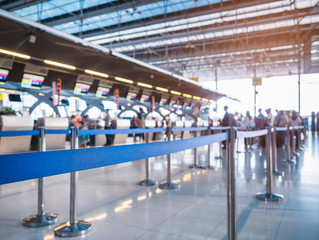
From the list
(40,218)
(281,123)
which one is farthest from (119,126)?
(40,218)

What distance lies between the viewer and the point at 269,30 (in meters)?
13.6

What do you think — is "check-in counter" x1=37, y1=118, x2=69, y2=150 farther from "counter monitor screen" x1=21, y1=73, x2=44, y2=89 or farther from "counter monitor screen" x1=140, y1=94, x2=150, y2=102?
"counter monitor screen" x1=140, y1=94, x2=150, y2=102

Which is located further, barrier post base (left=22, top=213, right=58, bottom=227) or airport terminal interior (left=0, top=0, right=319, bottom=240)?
barrier post base (left=22, top=213, right=58, bottom=227)

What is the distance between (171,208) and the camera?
3.03 m

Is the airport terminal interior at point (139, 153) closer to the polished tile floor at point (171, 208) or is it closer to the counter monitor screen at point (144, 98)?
the polished tile floor at point (171, 208)

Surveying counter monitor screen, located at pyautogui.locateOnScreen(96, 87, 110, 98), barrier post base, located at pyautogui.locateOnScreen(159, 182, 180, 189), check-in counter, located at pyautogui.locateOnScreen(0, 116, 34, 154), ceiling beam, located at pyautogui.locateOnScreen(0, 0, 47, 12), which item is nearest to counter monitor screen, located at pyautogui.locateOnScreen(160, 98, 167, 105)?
counter monitor screen, located at pyautogui.locateOnScreen(96, 87, 110, 98)

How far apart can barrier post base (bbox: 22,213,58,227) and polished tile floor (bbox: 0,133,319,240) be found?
0.21 ft

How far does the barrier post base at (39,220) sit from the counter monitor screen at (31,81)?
31.0 feet

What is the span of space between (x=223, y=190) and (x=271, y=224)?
4.19ft

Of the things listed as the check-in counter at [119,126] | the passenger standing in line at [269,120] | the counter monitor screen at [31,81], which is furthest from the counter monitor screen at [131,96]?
the passenger standing in line at [269,120]

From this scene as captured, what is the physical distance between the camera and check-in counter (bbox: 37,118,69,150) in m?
7.30

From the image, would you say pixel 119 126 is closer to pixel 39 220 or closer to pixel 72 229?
pixel 39 220

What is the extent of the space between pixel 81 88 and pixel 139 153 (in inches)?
487

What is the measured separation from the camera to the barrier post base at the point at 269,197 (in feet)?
11.1
